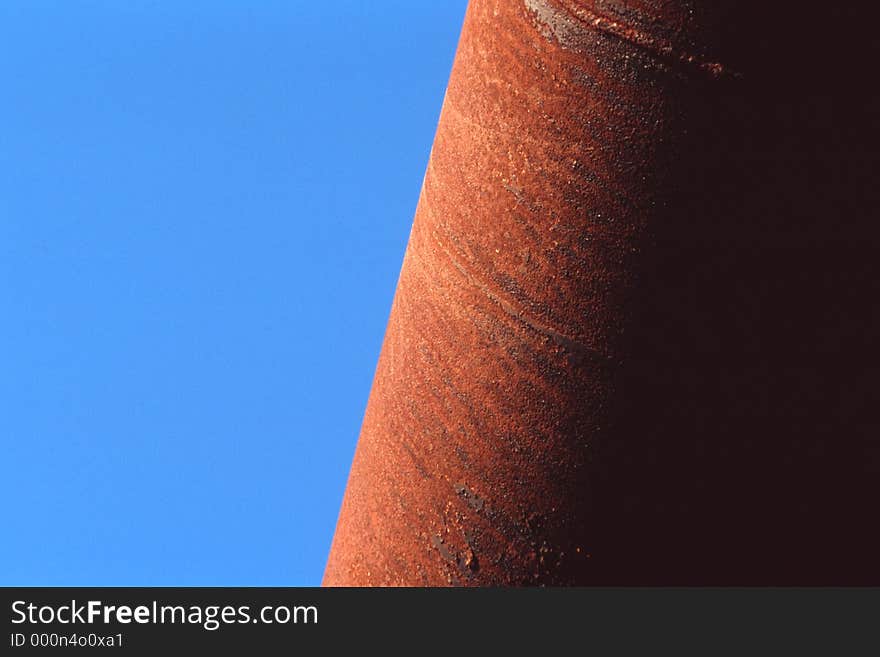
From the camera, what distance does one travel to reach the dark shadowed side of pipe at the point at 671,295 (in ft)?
6.76

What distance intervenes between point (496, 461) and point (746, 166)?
2.85ft

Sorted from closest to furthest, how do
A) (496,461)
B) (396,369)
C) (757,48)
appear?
(757,48) < (496,461) < (396,369)

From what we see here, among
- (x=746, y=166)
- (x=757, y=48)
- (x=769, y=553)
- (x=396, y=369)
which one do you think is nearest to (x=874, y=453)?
(x=769, y=553)

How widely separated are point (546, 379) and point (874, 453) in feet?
2.41

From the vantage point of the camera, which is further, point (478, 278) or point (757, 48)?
point (478, 278)

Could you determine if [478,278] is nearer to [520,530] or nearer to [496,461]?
[496,461]

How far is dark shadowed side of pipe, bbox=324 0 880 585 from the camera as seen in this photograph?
2.06 meters

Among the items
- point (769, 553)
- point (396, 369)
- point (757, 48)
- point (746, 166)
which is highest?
point (757, 48)

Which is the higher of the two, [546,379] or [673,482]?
[546,379]

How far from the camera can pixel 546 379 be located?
226 centimetres

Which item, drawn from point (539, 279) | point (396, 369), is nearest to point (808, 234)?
point (539, 279)

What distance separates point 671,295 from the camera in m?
2.12

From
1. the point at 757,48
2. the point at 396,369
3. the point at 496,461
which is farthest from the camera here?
the point at 396,369

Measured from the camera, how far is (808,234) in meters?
2.08
